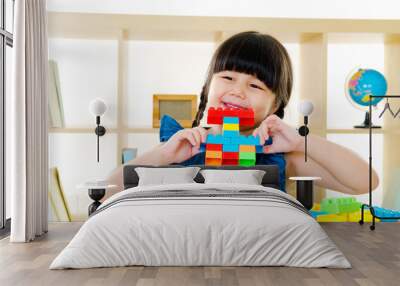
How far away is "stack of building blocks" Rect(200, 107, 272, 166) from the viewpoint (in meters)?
6.40

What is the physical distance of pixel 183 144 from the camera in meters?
6.56

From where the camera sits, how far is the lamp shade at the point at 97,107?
6.48m

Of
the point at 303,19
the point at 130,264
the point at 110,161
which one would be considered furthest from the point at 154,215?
the point at 303,19

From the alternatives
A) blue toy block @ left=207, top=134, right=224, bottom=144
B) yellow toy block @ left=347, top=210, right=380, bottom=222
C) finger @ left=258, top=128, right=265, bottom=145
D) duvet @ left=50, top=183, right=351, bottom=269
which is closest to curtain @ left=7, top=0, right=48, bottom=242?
duvet @ left=50, top=183, right=351, bottom=269

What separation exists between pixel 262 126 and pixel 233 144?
396mm

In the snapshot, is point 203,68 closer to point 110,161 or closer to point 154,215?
point 110,161

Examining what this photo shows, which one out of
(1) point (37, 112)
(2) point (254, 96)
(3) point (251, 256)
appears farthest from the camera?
(2) point (254, 96)

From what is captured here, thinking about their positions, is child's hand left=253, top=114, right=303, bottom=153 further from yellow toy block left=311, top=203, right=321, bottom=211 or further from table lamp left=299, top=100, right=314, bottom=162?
yellow toy block left=311, top=203, right=321, bottom=211

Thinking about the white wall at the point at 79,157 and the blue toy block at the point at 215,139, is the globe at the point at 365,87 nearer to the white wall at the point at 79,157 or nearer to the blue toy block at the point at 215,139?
the blue toy block at the point at 215,139

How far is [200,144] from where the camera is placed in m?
6.49

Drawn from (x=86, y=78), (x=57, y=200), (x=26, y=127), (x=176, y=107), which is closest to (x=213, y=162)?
(x=176, y=107)

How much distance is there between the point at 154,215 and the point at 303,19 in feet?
11.4

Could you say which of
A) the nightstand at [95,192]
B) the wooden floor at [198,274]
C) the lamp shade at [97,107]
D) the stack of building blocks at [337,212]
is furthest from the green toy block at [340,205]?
the lamp shade at [97,107]

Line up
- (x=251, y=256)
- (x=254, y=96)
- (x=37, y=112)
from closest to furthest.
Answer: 1. (x=251, y=256)
2. (x=37, y=112)
3. (x=254, y=96)
